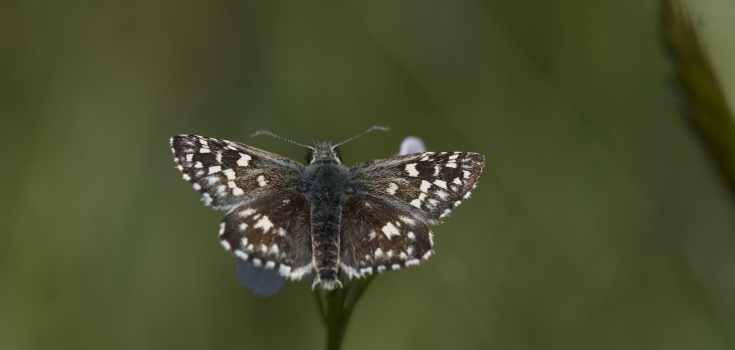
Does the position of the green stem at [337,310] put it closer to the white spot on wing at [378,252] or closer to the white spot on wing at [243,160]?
the white spot on wing at [378,252]

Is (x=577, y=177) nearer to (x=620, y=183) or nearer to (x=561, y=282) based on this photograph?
(x=620, y=183)

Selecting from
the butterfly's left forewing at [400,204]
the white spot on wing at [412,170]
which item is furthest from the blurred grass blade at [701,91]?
the white spot on wing at [412,170]

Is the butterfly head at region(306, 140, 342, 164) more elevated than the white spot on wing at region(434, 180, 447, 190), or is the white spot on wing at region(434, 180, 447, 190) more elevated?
the butterfly head at region(306, 140, 342, 164)

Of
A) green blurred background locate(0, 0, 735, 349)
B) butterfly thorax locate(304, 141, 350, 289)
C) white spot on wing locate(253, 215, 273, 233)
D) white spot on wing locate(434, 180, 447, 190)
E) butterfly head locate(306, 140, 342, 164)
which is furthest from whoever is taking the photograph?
green blurred background locate(0, 0, 735, 349)

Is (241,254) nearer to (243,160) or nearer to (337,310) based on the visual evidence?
(337,310)

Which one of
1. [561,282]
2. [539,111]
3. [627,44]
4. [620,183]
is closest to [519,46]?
[539,111]

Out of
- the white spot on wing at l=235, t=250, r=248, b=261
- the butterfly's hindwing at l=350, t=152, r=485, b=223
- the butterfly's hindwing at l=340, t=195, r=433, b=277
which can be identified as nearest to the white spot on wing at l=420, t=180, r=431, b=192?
the butterfly's hindwing at l=350, t=152, r=485, b=223

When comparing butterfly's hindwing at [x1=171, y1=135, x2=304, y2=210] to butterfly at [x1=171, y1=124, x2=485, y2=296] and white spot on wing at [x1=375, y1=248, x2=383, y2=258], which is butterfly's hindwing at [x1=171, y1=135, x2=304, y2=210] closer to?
butterfly at [x1=171, y1=124, x2=485, y2=296]
